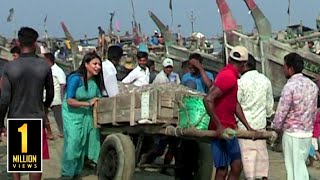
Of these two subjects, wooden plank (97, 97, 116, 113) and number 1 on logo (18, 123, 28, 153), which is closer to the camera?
number 1 on logo (18, 123, 28, 153)

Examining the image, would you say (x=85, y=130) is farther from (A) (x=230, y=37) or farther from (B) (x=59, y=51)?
(B) (x=59, y=51)

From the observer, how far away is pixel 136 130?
7.39 metres

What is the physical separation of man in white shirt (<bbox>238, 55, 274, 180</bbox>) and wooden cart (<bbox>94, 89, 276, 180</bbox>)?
1.60 ft

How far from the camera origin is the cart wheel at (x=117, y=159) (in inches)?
281

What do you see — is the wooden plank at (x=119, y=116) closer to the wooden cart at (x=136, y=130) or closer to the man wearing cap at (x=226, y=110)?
the wooden cart at (x=136, y=130)

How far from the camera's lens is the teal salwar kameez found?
805 cm

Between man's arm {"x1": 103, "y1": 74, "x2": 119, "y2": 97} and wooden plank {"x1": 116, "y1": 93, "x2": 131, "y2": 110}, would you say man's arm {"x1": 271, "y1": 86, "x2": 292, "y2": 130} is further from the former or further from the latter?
man's arm {"x1": 103, "y1": 74, "x2": 119, "y2": 97}

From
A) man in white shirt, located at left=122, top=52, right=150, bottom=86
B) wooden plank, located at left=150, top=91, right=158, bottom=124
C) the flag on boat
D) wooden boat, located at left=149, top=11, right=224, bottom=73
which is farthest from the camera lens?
the flag on boat

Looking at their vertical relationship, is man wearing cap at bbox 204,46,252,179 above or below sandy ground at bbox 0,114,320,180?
above

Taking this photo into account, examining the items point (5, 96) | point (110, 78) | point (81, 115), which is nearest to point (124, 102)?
point (110, 78)

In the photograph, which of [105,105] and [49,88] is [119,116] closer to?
[105,105]

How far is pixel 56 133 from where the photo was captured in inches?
532

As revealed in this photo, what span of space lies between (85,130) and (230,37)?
307 inches

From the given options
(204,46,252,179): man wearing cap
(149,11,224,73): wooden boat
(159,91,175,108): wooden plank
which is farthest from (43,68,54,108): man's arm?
(149,11,224,73): wooden boat
